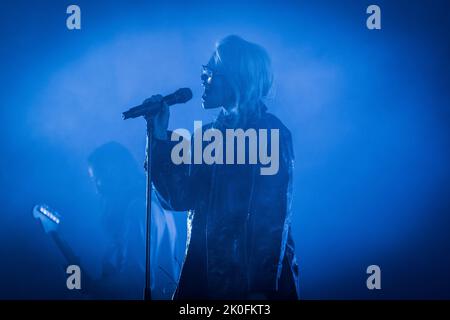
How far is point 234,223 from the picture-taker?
2.44m

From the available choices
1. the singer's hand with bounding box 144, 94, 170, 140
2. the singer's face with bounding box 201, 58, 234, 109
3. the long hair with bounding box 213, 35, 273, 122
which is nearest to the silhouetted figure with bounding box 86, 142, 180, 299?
the singer's hand with bounding box 144, 94, 170, 140

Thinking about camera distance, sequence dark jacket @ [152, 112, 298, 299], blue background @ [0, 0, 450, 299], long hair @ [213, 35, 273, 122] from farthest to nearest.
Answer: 1. blue background @ [0, 0, 450, 299]
2. long hair @ [213, 35, 273, 122]
3. dark jacket @ [152, 112, 298, 299]

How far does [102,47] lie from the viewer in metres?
2.69

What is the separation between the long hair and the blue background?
0.06m

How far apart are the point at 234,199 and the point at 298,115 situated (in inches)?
20.6

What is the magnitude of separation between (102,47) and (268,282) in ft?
4.42

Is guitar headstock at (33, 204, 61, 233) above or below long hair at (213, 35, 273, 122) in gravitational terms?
below

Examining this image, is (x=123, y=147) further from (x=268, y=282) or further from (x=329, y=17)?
(x=329, y=17)

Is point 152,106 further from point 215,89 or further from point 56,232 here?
point 56,232

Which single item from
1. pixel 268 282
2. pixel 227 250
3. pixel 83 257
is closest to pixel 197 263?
pixel 227 250

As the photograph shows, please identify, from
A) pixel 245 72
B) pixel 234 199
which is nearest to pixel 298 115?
pixel 245 72

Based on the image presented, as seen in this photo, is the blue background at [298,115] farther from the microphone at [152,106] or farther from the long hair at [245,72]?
the microphone at [152,106]

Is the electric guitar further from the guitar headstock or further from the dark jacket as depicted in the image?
the dark jacket

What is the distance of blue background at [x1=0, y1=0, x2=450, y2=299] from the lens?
263 centimetres
